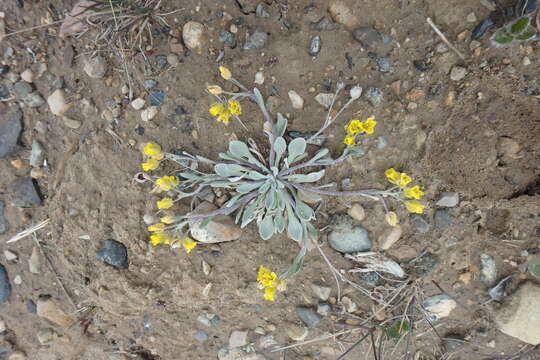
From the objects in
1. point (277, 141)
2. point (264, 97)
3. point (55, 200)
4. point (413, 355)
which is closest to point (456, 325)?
point (413, 355)

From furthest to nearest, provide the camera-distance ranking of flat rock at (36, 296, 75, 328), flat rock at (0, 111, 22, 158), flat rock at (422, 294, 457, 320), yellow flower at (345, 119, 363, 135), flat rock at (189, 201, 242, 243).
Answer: flat rock at (36, 296, 75, 328) < flat rock at (0, 111, 22, 158) < flat rock at (422, 294, 457, 320) < flat rock at (189, 201, 242, 243) < yellow flower at (345, 119, 363, 135)

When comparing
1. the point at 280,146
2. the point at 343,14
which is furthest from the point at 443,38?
the point at 280,146

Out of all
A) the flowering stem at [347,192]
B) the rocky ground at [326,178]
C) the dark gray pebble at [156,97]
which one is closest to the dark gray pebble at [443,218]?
the rocky ground at [326,178]

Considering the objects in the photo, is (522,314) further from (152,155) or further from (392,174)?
(152,155)

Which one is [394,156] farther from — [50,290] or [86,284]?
[50,290]

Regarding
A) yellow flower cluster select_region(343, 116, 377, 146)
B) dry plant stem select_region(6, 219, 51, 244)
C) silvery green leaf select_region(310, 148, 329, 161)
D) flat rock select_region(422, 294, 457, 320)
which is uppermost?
yellow flower cluster select_region(343, 116, 377, 146)

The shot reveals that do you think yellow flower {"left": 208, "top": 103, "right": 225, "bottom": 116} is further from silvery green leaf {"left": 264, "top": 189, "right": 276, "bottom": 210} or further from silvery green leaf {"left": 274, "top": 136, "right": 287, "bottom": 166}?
silvery green leaf {"left": 264, "top": 189, "right": 276, "bottom": 210}

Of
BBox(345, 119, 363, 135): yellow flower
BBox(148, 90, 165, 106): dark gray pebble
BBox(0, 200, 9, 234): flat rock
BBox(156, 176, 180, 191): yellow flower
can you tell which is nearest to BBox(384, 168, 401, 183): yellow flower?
BBox(345, 119, 363, 135): yellow flower

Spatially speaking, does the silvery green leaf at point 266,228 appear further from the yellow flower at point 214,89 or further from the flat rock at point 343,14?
the flat rock at point 343,14
